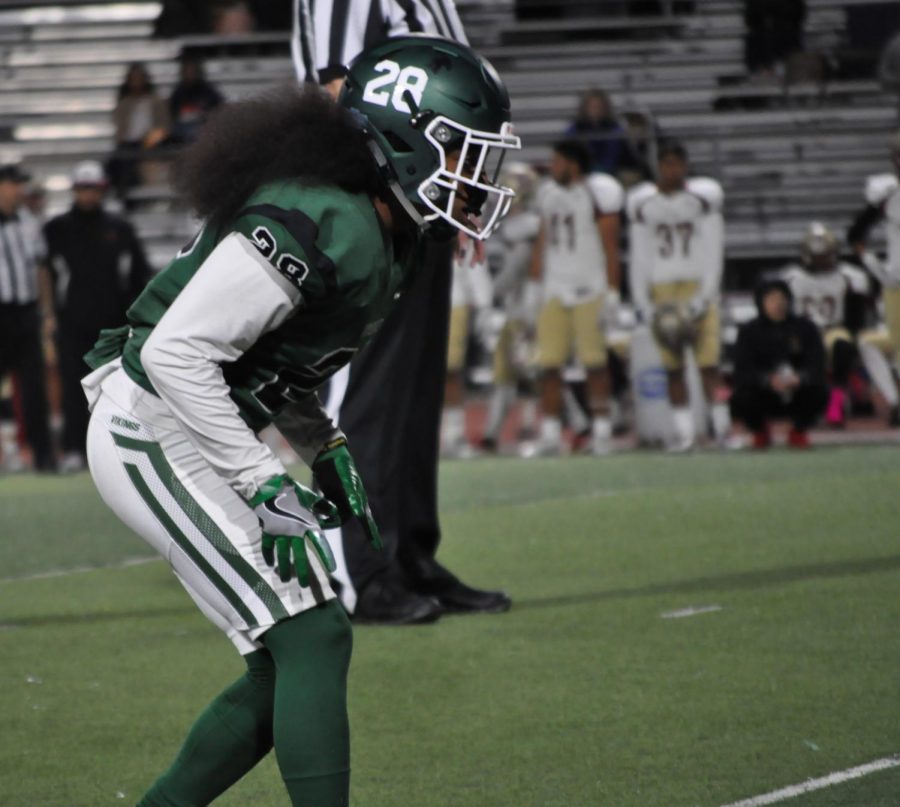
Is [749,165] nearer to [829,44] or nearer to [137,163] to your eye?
[829,44]

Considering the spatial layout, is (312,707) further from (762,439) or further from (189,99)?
(189,99)

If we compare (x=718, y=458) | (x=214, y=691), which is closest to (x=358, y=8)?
(x=214, y=691)

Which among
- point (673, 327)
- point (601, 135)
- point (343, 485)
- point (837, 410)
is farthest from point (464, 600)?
point (601, 135)

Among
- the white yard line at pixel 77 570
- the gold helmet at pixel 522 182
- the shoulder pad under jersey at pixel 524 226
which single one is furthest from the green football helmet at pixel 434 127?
the shoulder pad under jersey at pixel 524 226

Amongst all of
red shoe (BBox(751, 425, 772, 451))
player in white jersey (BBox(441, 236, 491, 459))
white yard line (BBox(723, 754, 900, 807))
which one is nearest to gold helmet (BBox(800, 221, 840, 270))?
red shoe (BBox(751, 425, 772, 451))

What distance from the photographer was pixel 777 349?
11.5 m

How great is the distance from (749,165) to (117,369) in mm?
14668

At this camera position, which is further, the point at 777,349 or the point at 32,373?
the point at 32,373

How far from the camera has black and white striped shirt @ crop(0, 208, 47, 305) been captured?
452 inches

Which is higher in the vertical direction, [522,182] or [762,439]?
[522,182]

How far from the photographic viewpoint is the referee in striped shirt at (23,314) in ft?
37.8

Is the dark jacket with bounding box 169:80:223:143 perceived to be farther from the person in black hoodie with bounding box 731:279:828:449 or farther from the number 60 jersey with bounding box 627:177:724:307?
the person in black hoodie with bounding box 731:279:828:449

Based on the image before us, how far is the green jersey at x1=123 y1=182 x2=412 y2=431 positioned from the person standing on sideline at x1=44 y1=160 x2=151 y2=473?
342 inches

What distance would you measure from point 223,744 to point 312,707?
0.79 ft
